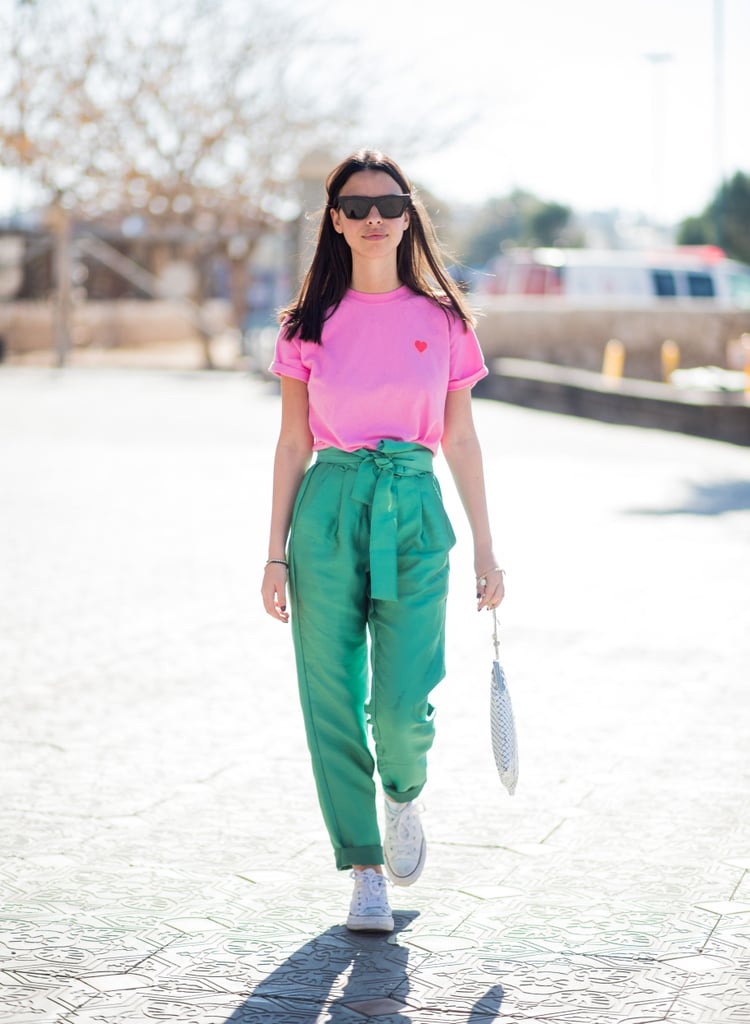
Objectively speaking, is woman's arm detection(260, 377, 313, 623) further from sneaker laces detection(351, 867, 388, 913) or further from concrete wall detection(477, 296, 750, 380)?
concrete wall detection(477, 296, 750, 380)

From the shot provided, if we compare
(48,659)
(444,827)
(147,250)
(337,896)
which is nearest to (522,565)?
(48,659)

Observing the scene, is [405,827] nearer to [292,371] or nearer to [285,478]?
[285,478]

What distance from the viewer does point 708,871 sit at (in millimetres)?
3738

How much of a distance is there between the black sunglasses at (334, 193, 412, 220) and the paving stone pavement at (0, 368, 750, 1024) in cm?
154

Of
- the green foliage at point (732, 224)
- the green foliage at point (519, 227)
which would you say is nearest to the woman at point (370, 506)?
the green foliage at point (732, 224)

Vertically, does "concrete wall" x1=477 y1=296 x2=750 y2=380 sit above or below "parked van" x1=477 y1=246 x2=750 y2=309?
below

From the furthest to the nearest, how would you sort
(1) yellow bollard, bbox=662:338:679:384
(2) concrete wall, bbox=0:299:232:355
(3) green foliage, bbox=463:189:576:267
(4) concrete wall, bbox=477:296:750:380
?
(3) green foliage, bbox=463:189:576:267 → (2) concrete wall, bbox=0:299:232:355 → (4) concrete wall, bbox=477:296:750:380 → (1) yellow bollard, bbox=662:338:679:384

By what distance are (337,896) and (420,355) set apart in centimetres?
126

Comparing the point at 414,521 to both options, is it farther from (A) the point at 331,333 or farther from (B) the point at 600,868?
(B) the point at 600,868

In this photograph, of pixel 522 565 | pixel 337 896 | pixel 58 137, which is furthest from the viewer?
pixel 58 137

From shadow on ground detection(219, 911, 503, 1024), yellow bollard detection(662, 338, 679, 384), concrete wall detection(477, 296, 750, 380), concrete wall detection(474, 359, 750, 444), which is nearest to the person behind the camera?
shadow on ground detection(219, 911, 503, 1024)

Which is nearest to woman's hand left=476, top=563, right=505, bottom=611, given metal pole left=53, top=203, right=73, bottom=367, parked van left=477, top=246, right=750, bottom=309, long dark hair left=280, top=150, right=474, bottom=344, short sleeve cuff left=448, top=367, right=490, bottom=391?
short sleeve cuff left=448, top=367, right=490, bottom=391

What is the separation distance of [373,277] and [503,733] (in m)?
1.03

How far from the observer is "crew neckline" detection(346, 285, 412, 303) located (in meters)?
3.43
